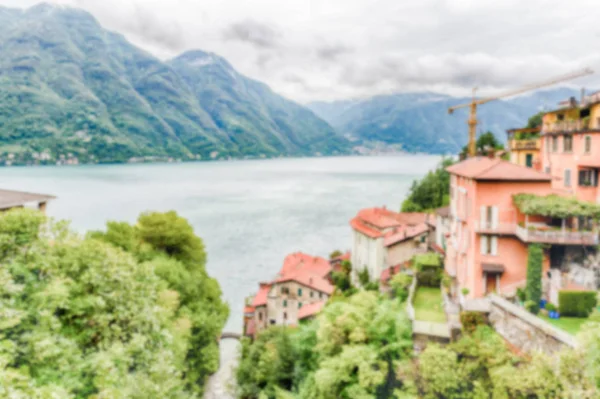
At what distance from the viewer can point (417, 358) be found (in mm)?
17500

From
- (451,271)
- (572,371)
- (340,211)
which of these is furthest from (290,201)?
(572,371)

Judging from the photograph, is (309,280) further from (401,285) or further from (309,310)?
(401,285)

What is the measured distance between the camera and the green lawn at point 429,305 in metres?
19.9

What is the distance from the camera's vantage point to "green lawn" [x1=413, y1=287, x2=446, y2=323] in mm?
19891

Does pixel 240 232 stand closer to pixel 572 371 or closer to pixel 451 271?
pixel 451 271

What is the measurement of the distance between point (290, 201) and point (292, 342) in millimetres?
87315

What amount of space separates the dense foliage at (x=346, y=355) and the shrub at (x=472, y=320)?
7.92 ft

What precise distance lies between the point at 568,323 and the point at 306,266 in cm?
2942

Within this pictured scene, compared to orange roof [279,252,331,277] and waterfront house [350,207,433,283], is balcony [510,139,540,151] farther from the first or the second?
orange roof [279,252,331,277]

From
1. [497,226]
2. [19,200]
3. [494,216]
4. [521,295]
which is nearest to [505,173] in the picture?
[494,216]

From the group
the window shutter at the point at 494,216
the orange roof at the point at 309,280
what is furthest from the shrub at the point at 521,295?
the orange roof at the point at 309,280

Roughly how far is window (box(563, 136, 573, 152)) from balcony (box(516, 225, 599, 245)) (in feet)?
25.3

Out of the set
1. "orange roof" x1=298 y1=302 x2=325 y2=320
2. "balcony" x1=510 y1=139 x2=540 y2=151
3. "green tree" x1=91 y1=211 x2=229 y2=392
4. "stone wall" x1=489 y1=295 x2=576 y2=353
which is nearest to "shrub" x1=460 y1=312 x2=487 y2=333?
"stone wall" x1=489 y1=295 x2=576 y2=353

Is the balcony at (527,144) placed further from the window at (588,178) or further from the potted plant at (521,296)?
the potted plant at (521,296)
